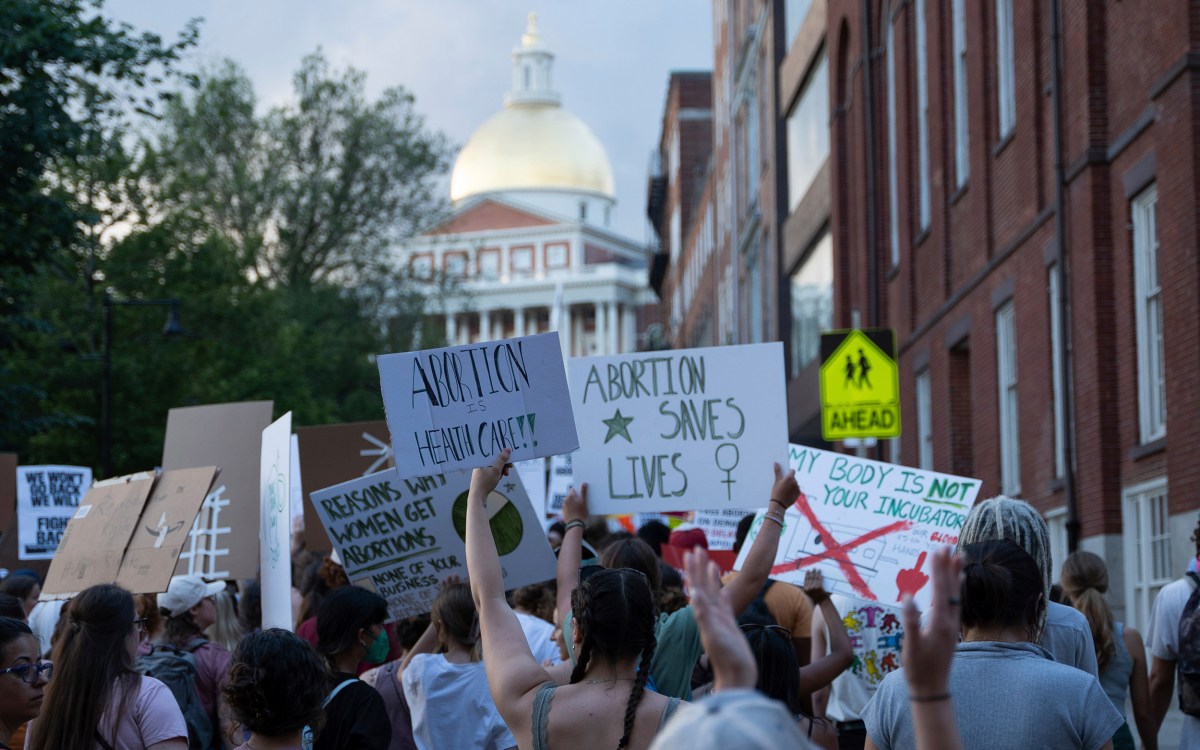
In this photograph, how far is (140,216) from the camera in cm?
3491

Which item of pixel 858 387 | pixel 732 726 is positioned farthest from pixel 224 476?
pixel 732 726

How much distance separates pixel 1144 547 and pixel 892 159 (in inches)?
450

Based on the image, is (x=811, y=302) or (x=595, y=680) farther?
(x=811, y=302)

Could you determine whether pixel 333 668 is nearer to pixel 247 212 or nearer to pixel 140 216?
pixel 140 216

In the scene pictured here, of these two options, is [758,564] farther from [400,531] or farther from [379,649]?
[400,531]

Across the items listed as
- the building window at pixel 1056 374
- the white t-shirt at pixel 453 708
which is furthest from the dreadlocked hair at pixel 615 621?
the building window at pixel 1056 374

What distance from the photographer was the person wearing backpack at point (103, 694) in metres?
5.02

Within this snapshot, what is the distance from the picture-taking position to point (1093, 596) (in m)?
7.62

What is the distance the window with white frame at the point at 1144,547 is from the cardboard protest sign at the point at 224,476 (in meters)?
7.91

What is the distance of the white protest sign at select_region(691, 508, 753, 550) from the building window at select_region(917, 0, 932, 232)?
432 inches

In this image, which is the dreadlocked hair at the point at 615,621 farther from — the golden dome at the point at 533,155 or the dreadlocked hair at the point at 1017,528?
the golden dome at the point at 533,155

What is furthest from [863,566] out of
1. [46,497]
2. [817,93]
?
[817,93]

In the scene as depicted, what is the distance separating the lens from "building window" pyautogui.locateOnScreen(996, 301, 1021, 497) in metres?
19.4

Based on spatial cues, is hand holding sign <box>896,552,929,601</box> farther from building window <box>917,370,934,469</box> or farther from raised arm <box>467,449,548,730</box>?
building window <box>917,370,934,469</box>
